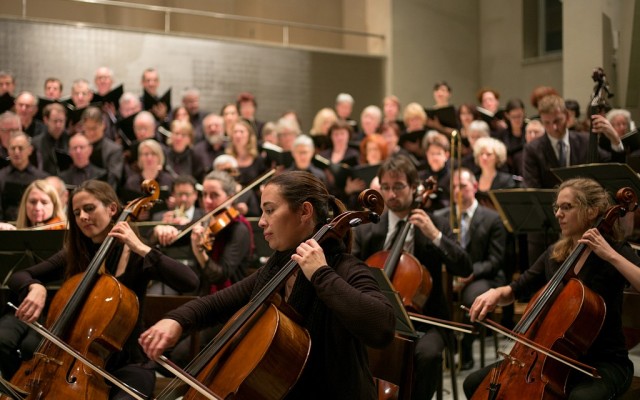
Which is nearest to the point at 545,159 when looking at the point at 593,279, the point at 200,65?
the point at 593,279

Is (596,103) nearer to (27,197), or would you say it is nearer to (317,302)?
(317,302)

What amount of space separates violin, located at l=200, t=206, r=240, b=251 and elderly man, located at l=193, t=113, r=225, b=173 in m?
2.91

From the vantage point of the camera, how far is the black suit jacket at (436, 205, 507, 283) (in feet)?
15.9

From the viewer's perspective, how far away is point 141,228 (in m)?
4.61

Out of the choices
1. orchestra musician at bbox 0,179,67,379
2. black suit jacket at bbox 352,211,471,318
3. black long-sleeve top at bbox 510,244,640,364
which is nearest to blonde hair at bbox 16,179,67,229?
orchestra musician at bbox 0,179,67,379

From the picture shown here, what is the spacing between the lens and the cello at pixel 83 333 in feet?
9.15

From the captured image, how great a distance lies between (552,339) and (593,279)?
0.38m

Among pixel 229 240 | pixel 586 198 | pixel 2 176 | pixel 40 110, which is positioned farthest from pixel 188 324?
pixel 40 110

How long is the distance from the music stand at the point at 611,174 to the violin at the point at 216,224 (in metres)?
1.75

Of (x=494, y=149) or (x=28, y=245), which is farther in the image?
(x=494, y=149)

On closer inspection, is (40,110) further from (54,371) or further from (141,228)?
(54,371)

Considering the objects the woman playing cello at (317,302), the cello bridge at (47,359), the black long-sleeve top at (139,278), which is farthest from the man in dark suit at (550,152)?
the cello bridge at (47,359)

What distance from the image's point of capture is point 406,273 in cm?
363

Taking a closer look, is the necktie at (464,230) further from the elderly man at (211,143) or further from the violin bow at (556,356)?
the elderly man at (211,143)
